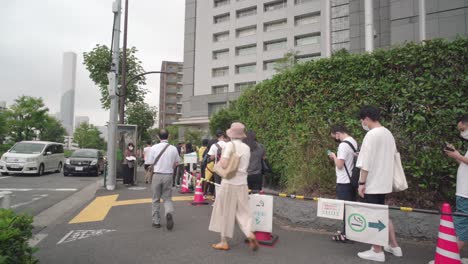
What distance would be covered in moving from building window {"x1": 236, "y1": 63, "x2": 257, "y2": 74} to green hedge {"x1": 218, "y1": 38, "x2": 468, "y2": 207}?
37265mm

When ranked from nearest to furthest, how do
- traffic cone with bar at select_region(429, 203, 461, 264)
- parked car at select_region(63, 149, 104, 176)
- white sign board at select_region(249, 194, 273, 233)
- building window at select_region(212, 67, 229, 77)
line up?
traffic cone with bar at select_region(429, 203, 461, 264)
white sign board at select_region(249, 194, 273, 233)
parked car at select_region(63, 149, 104, 176)
building window at select_region(212, 67, 229, 77)

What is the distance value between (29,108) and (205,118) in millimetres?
25313

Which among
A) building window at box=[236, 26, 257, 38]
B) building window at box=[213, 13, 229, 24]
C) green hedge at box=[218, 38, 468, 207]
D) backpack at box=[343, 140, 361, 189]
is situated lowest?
backpack at box=[343, 140, 361, 189]

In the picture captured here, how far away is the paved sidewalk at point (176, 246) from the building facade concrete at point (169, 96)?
80.4 m

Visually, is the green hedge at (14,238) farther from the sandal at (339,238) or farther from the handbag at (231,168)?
the sandal at (339,238)

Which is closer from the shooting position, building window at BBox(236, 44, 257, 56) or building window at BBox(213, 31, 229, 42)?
building window at BBox(236, 44, 257, 56)

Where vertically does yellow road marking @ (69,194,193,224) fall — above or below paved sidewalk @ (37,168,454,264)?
below

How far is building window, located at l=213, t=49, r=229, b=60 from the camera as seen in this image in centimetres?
4699

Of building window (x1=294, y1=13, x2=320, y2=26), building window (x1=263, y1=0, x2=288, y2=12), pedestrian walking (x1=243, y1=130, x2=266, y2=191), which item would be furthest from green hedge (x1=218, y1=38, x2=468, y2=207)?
building window (x1=263, y1=0, x2=288, y2=12)

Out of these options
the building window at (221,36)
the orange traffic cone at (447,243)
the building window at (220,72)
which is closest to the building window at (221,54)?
the building window at (220,72)

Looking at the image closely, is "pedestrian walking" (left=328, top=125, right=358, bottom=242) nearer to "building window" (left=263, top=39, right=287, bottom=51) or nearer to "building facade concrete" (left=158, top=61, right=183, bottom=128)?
"building window" (left=263, top=39, right=287, bottom=51)

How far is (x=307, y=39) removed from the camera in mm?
41156

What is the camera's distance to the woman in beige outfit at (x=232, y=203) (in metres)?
4.41

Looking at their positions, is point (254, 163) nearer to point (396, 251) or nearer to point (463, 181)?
point (396, 251)
